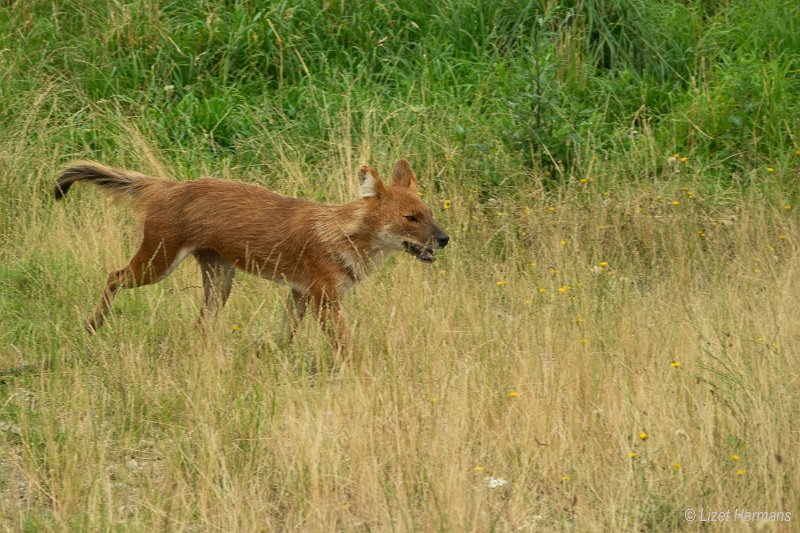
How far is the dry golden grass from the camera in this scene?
15.3ft

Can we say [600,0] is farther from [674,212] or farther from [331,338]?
[331,338]

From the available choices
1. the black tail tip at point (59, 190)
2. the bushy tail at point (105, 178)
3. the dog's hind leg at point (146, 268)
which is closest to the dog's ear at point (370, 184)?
the dog's hind leg at point (146, 268)

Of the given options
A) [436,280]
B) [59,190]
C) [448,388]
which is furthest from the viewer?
[436,280]

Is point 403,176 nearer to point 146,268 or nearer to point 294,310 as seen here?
point 294,310

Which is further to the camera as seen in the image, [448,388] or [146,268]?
[146,268]

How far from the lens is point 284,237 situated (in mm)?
6750

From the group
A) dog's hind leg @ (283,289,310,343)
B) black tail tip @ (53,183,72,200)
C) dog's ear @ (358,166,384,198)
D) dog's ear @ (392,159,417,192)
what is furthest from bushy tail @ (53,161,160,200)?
dog's ear @ (392,159,417,192)

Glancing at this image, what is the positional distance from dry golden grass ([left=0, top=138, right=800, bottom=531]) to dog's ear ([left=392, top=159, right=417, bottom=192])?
52 centimetres

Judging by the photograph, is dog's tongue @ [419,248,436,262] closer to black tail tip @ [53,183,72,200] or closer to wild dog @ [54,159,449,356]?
wild dog @ [54,159,449,356]

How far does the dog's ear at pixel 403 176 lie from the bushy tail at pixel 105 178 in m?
1.39

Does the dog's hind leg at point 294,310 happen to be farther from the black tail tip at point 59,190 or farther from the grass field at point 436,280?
the black tail tip at point 59,190

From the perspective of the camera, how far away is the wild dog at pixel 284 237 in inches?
263

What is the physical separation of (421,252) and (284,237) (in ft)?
2.51

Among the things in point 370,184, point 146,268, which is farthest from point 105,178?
point 370,184
